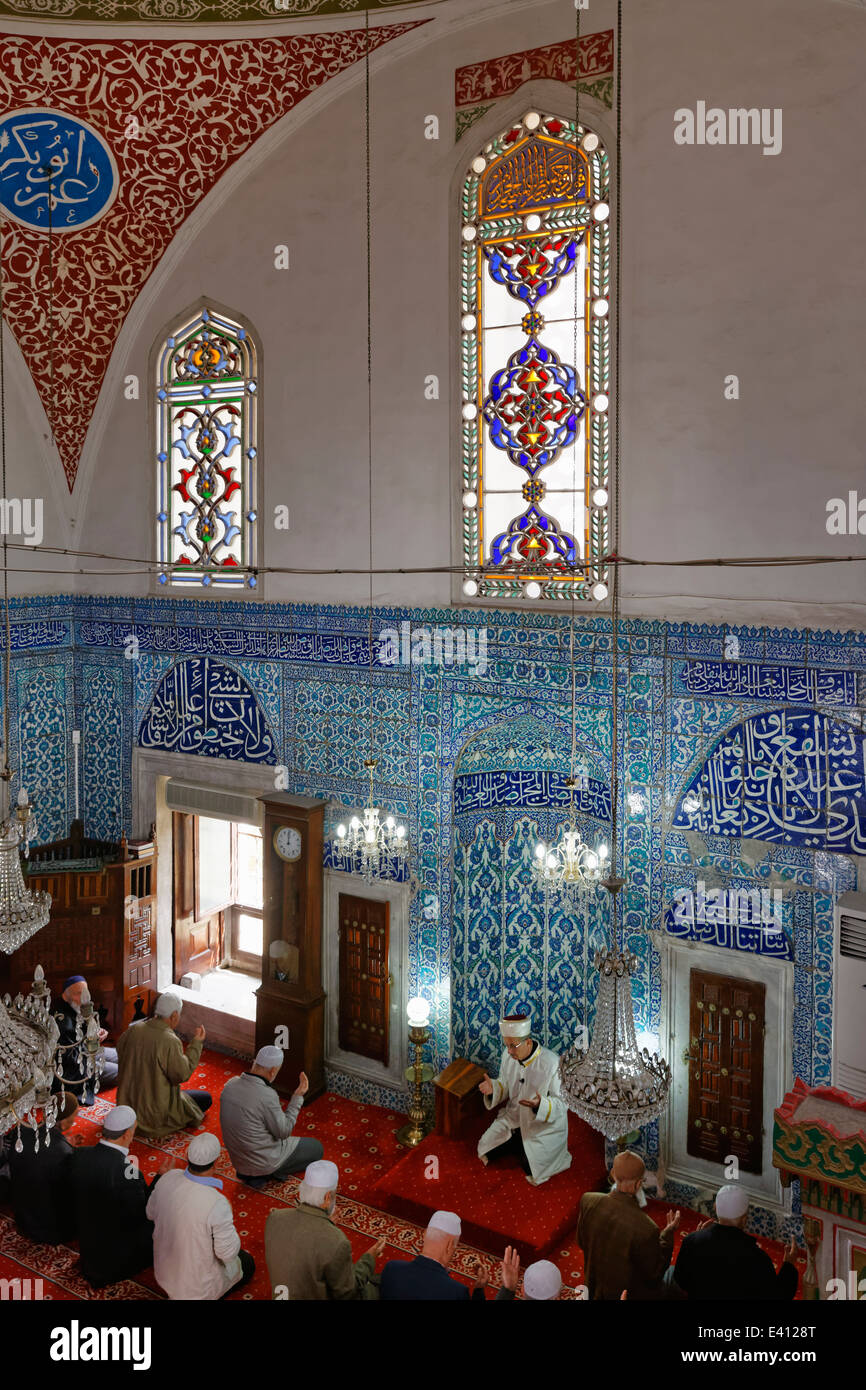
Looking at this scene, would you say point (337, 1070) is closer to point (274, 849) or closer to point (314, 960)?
point (314, 960)

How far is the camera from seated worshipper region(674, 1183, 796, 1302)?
12.0 ft

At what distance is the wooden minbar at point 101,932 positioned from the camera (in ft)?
21.8

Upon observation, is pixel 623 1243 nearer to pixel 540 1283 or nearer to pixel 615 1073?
pixel 540 1283

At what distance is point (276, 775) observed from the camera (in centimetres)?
634

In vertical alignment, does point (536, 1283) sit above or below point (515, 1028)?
below

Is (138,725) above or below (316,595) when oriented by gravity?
below

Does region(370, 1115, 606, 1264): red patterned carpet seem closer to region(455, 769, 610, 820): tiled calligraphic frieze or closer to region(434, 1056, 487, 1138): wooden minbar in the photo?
region(434, 1056, 487, 1138): wooden minbar

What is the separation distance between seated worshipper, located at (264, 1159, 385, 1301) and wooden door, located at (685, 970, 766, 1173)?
2022mm

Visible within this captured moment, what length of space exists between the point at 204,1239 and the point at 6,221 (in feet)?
18.7

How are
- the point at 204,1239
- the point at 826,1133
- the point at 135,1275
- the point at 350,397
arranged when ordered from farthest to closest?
the point at 350,397 < the point at 135,1275 < the point at 204,1239 < the point at 826,1133

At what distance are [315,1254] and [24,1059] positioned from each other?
1.33 m

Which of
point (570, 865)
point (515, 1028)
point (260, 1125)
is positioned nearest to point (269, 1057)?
→ point (260, 1125)

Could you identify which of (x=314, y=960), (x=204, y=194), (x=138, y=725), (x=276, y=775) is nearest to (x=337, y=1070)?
(x=314, y=960)

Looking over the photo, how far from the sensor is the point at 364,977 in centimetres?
612
